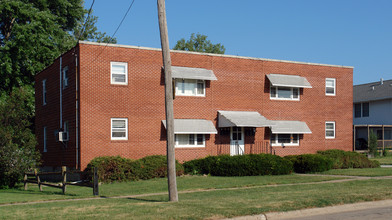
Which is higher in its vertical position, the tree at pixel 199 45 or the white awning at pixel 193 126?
the tree at pixel 199 45

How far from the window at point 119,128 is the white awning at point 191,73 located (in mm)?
3726

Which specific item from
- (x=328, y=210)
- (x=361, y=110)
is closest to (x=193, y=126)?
(x=328, y=210)

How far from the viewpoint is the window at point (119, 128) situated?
24219mm

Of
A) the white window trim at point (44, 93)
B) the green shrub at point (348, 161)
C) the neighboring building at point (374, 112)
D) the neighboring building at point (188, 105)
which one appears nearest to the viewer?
the neighboring building at point (188, 105)

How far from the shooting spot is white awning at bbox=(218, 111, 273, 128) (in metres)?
25.8

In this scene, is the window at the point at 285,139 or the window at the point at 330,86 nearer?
the window at the point at 285,139

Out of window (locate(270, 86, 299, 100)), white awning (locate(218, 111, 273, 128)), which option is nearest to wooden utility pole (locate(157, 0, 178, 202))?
white awning (locate(218, 111, 273, 128))

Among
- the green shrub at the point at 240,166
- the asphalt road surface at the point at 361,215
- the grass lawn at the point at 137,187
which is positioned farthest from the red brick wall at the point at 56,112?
the asphalt road surface at the point at 361,215

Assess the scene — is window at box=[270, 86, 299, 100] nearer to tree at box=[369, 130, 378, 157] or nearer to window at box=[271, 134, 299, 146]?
window at box=[271, 134, 299, 146]

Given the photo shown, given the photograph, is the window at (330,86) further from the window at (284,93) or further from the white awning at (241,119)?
the white awning at (241,119)

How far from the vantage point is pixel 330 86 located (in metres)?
31.4

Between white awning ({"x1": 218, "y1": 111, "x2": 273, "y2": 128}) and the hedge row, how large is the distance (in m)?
4.69

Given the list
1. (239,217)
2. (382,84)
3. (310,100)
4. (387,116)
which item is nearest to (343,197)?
(239,217)

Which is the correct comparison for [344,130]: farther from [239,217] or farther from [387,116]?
[239,217]
